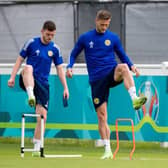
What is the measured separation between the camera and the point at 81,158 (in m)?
12.0

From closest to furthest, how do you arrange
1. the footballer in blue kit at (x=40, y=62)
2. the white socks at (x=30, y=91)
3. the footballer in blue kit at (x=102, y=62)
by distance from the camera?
the white socks at (x=30, y=91)
the footballer in blue kit at (x=102, y=62)
the footballer in blue kit at (x=40, y=62)

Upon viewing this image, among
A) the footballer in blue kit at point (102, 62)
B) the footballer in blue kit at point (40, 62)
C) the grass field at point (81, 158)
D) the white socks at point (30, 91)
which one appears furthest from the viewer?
the footballer in blue kit at point (40, 62)

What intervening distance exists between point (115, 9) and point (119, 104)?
3254 millimetres

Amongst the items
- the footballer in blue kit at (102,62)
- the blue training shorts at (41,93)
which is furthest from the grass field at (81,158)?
the blue training shorts at (41,93)

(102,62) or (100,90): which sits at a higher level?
(102,62)

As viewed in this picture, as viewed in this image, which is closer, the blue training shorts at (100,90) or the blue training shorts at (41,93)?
the blue training shorts at (100,90)

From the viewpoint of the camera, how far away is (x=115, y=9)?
1842 centimetres

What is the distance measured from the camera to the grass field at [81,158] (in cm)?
1044

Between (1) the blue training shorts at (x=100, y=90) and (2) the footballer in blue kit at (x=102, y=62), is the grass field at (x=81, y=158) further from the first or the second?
(1) the blue training shorts at (x=100, y=90)

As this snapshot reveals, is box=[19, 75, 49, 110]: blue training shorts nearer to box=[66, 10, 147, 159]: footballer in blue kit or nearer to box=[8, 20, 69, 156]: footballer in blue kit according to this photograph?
box=[8, 20, 69, 156]: footballer in blue kit

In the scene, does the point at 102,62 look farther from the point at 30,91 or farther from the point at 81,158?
the point at 81,158

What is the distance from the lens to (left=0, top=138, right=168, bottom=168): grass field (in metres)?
10.4

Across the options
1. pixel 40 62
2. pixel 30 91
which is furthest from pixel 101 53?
pixel 30 91

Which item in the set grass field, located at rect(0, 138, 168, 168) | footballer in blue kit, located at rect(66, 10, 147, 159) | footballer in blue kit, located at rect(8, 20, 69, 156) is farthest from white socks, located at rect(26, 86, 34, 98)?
grass field, located at rect(0, 138, 168, 168)
